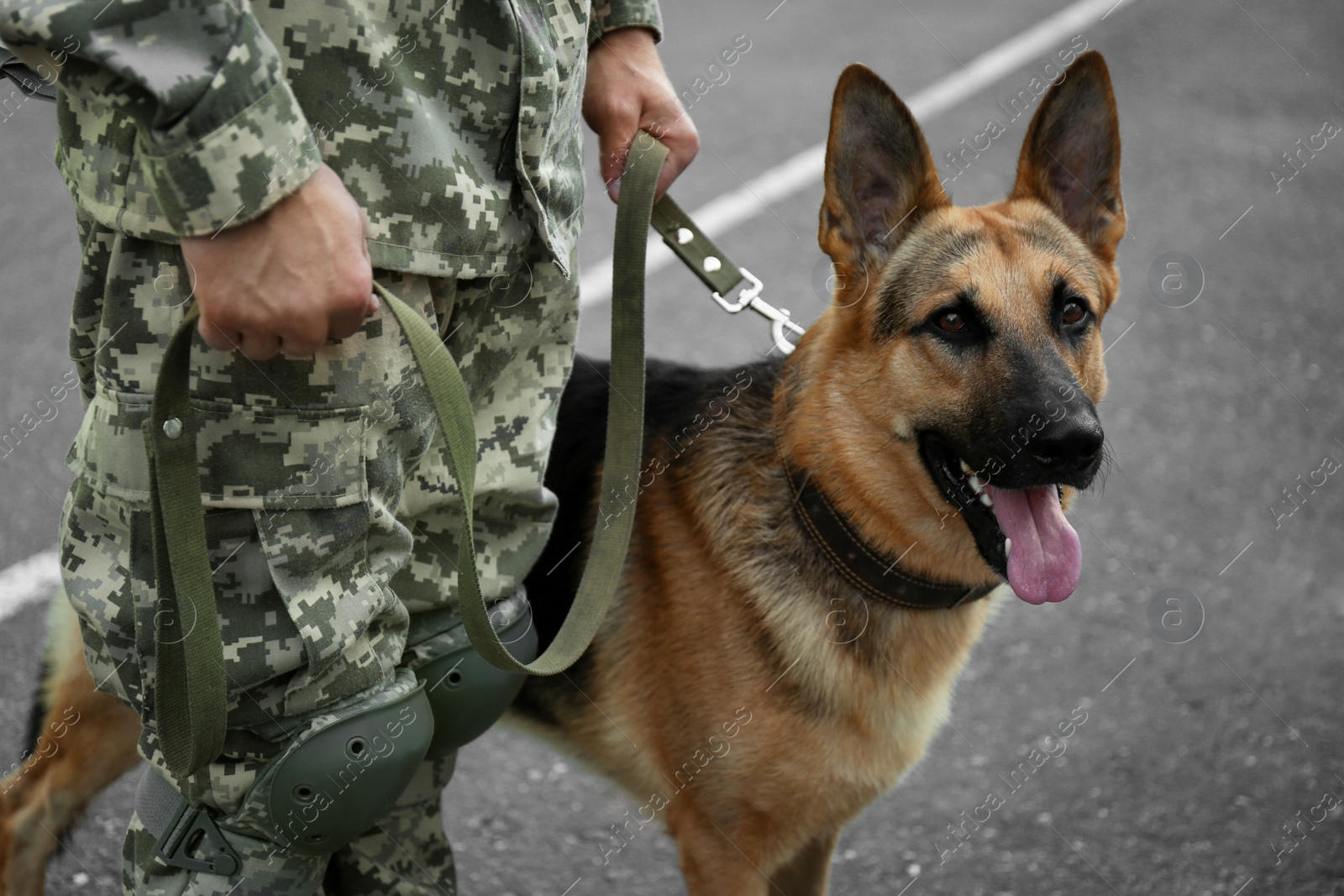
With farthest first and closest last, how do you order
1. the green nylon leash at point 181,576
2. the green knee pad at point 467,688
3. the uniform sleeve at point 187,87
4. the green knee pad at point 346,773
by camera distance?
the green knee pad at point 467,688 < the green knee pad at point 346,773 < the green nylon leash at point 181,576 < the uniform sleeve at point 187,87

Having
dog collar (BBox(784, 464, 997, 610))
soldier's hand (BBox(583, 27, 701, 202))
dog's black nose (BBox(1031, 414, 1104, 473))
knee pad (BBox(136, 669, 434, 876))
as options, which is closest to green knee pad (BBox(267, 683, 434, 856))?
knee pad (BBox(136, 669, 434, 876))

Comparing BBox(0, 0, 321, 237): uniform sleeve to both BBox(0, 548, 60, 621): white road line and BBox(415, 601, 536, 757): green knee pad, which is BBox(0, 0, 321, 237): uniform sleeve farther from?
BBox(0, 548, 60, 621): white road line

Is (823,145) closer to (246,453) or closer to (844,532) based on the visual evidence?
(844,532)

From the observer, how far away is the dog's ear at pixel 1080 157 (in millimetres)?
2418

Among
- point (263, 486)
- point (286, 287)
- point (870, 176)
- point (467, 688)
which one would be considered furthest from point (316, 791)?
point (870, 176)

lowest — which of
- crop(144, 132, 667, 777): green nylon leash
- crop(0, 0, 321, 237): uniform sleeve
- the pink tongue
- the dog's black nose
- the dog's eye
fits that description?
the pink tongue

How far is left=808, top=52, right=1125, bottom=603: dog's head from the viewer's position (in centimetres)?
220

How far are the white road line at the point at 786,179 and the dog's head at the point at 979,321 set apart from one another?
4.59ft

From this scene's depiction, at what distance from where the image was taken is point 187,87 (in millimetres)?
1286

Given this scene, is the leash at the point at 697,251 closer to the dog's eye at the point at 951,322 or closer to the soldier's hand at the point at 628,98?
the soldier's hand at the point at 628,98

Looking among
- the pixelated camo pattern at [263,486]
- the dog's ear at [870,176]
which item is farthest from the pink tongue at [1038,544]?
the pixelated camo pattern at [263,486]

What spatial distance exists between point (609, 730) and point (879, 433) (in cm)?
87

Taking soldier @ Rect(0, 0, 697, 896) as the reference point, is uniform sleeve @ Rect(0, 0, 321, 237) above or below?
above

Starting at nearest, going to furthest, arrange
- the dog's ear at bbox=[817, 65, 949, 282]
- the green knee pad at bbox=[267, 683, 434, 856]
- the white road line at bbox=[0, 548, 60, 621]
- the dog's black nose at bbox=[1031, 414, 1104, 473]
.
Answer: the green knee pad at bbox=[267, 683, 434, 856] < the dog's black nose at bbox=[1031, 414, 1104, 473] < the dog's ear at bbox=[817, 65, 949, 282] < the white road line at bbox=[0, 548, 60, 621]
